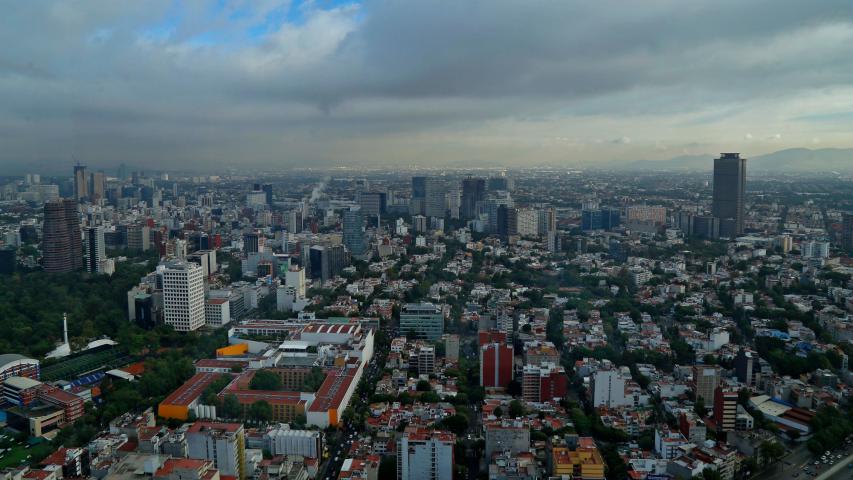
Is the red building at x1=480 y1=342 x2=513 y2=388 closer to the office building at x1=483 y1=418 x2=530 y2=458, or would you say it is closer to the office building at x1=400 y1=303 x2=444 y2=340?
the office building at x1=483 y1=418 x2=530 y2=458

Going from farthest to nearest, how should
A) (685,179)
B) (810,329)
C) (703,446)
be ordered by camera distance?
(685,179)
(810,329)
(703,446)

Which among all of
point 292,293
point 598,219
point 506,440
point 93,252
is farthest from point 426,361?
point 598,219

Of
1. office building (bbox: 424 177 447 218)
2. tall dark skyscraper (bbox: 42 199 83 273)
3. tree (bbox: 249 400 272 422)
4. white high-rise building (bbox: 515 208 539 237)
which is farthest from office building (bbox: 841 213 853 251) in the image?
tall dark skyscraper (bbox: 42 199 83 273)

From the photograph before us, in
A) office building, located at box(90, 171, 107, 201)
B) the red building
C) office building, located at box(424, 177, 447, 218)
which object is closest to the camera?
the red building

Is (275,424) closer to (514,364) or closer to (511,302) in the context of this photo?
(514,364)

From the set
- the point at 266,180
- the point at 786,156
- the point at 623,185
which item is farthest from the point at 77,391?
the point at 786,156
